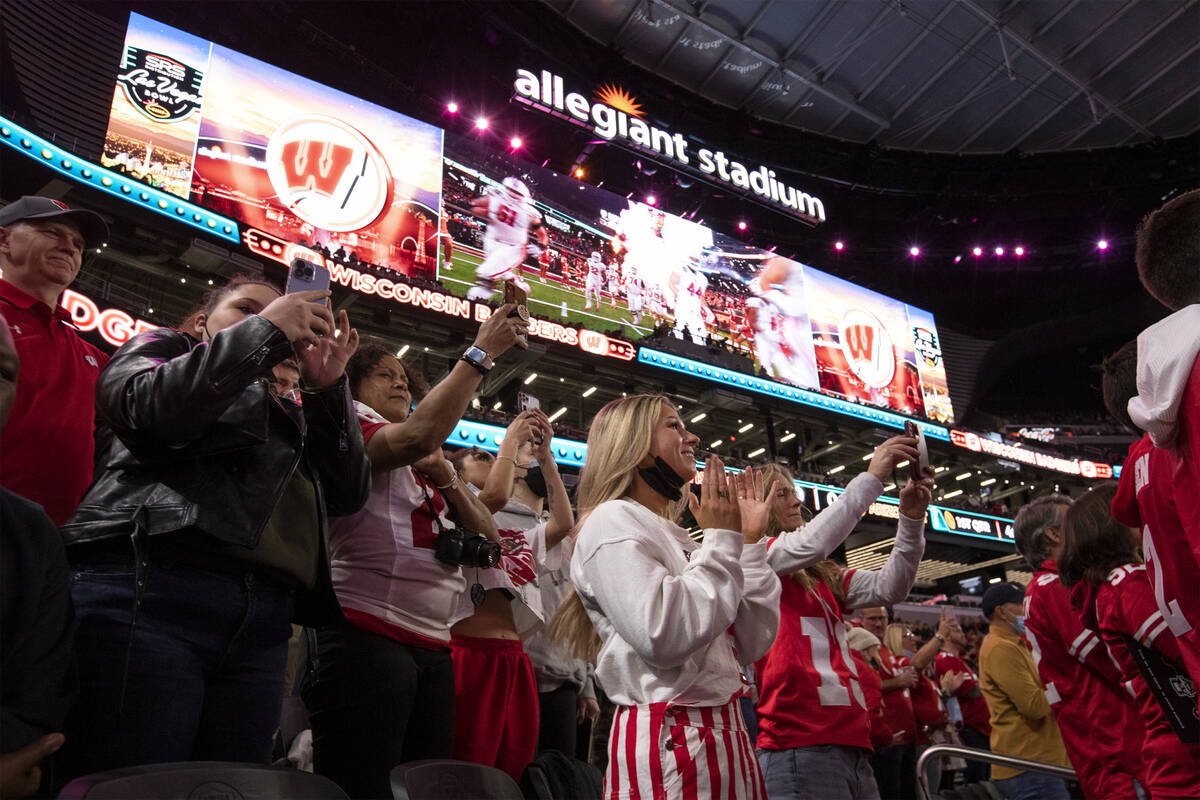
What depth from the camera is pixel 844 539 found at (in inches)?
112

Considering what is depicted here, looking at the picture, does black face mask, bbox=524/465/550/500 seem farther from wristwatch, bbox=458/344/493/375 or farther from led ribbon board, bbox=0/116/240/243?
led ribbon board, bbox=0/116/240/243

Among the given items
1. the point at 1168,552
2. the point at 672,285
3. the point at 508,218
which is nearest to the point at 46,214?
the point at 1168,552

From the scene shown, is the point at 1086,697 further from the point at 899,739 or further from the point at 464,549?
the point at 464,549

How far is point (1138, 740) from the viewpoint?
2789 millimetres

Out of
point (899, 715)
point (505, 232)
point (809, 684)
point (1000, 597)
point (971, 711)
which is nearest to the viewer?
point (809, 684)

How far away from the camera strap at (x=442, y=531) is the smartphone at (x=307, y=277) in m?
0.82

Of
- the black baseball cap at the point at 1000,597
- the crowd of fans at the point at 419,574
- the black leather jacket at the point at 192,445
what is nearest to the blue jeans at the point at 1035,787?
the crowd of fans at the point at 419,574

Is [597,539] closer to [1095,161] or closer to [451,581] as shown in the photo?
[451,581]

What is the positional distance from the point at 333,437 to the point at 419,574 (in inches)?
22.8

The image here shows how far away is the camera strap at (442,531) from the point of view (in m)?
2.43

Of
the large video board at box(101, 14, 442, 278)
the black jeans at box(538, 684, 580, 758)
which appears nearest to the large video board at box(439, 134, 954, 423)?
the large video board at box(101, 14, 442, 278)

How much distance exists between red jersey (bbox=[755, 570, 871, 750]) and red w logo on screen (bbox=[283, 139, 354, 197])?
575 inches

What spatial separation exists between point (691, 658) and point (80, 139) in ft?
53.1

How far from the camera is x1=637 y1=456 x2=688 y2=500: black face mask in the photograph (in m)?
2.10
